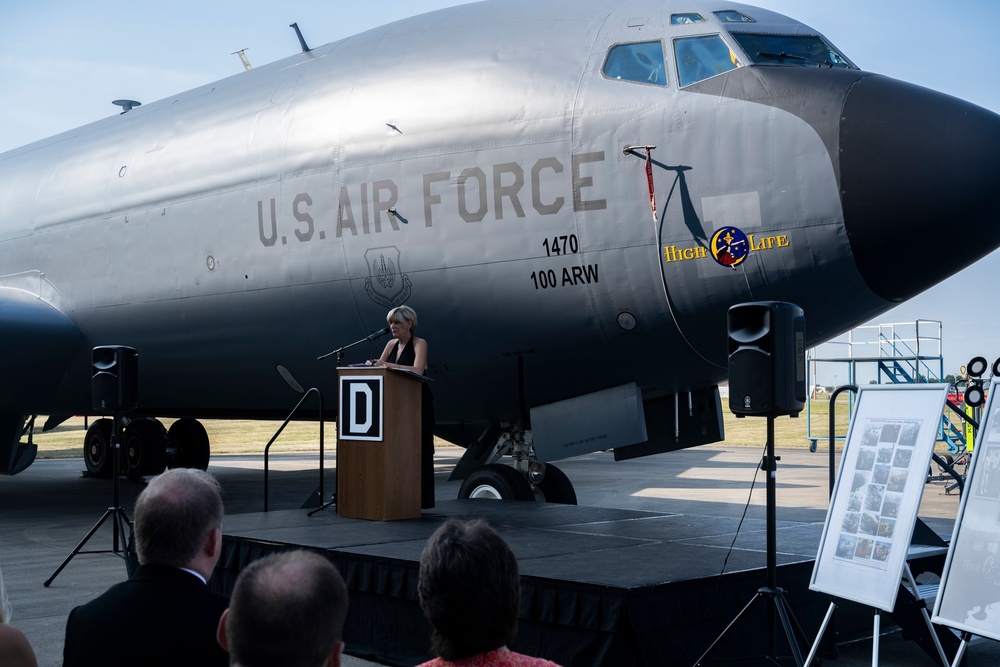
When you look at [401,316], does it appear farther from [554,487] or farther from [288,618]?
[288,618]

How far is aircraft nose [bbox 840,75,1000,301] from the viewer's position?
21.5 ft

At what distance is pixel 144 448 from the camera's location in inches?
656

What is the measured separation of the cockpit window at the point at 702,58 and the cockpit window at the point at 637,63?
14 cm

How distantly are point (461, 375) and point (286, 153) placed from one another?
2484 mm

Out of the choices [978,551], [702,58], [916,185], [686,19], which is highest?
[686,19]

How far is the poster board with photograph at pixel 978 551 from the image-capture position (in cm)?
408

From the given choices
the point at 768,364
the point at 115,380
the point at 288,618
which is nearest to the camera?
the point at 288,618

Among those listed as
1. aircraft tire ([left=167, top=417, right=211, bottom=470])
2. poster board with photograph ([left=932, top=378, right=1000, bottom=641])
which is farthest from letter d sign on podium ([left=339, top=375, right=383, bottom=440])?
aircraft tire ([left=167, top=417, right=211, bottom=470])

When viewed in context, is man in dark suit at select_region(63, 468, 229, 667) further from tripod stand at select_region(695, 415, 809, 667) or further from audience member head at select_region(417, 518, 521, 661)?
tripod stand at select_region(695, 415, 809, 667)

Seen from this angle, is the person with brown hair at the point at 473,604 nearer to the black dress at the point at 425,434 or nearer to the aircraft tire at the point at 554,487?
the black dress at the point at 425,434

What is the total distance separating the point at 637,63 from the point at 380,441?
336cm

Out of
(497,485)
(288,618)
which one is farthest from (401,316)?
(288,618)

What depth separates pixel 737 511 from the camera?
39.8 ft

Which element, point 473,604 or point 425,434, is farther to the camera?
point 425,434
